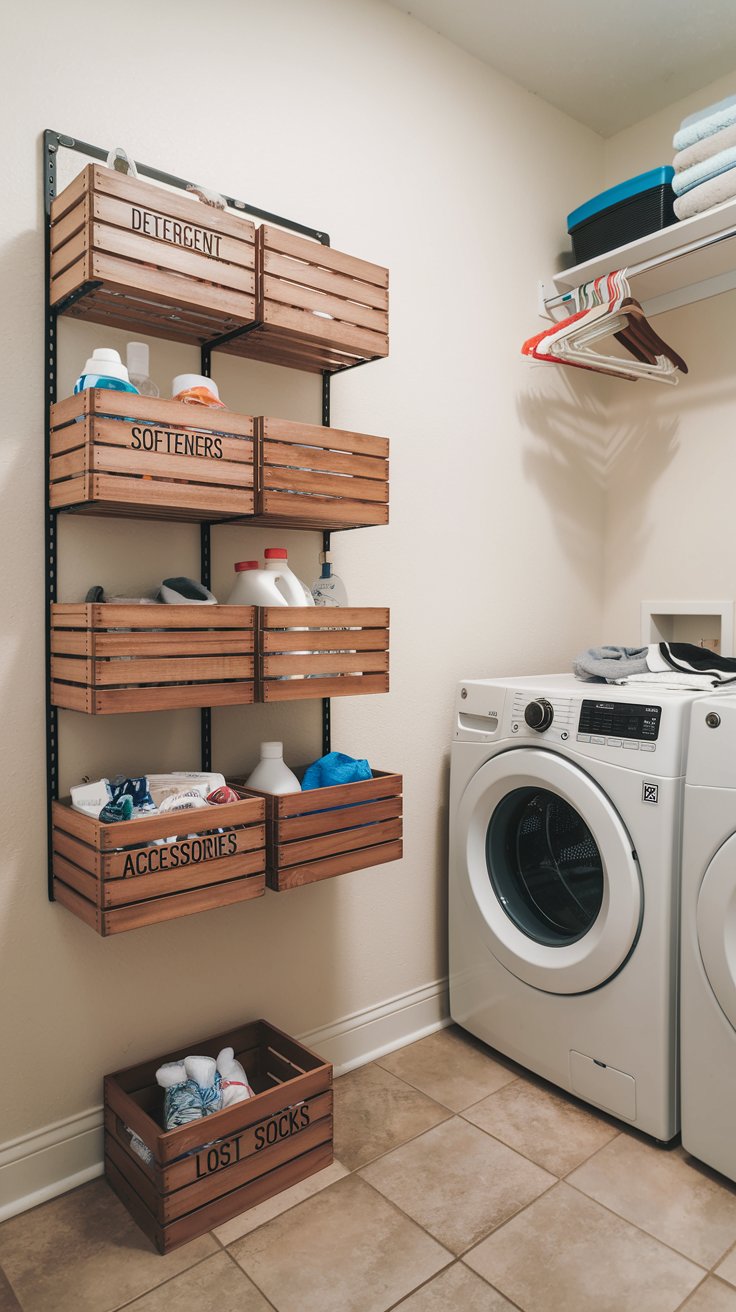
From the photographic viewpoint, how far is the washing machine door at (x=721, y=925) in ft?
5.06

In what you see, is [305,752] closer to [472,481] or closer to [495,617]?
[495,617]

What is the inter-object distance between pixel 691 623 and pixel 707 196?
112 centimetres

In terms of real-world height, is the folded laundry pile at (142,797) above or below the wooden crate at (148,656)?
below

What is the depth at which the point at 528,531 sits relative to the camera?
2436mm

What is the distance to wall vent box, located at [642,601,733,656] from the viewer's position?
2.33 m

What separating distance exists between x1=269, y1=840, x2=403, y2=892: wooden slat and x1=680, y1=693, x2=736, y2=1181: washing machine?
0.59 meters

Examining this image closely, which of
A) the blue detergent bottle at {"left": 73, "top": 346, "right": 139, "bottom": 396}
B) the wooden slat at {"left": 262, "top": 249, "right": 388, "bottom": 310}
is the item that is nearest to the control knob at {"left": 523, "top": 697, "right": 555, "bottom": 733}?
the wooden slat at {"left": 262, "top": 249, "right": 388, "bottom": 310}

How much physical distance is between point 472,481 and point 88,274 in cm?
119

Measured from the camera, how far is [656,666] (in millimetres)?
1994

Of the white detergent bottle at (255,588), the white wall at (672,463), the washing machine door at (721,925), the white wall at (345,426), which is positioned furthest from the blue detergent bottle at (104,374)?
the white wall at (672,463)

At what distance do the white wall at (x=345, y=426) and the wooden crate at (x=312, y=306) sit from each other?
4.7 inches

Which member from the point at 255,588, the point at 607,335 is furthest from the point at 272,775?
the point at 607,335

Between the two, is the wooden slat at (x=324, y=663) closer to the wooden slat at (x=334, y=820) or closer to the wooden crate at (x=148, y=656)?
the wooden crate at (x=148, y=656)

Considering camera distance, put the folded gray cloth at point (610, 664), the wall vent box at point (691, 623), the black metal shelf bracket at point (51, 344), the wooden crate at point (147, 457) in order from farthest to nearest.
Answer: the wall vent box at point (691, 623)
the folded gray cloth at point (610, 664)
the black metal shelf bracket at point (51, 344)
the wooden crate at point (147, 457)
